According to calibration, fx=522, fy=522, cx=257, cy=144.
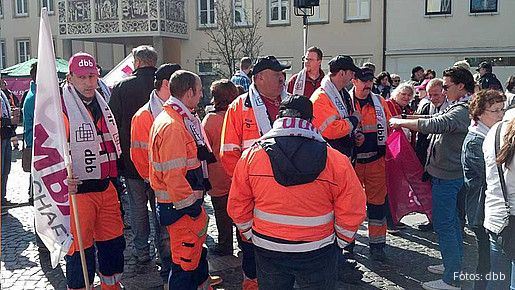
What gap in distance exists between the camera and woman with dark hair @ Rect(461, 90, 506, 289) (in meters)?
4.09

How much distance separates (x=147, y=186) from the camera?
224 inches

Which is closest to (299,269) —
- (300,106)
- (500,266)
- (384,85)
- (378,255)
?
(300,106)

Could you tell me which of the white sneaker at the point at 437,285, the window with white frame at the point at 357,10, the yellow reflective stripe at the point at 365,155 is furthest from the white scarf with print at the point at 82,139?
the window with white frame at the point at 357,10

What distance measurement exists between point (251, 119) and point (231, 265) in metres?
1.99

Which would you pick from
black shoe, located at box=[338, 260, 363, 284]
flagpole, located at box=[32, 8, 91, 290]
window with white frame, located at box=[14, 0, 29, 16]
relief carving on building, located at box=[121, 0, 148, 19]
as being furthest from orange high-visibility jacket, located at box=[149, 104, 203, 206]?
window with white frame, located at box=[14, 0, 29, 16]

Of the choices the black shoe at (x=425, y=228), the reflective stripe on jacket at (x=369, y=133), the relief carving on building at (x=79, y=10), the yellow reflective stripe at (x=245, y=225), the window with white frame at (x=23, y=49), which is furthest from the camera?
the window with white frame at (x=23, y=49)

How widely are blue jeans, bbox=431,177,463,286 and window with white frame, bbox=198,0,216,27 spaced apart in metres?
24.2

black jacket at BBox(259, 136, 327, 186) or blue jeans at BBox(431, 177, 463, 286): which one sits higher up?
black jacket at BBox(259, 136, 327, 186)

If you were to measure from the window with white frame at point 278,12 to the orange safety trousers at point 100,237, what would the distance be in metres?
22.9

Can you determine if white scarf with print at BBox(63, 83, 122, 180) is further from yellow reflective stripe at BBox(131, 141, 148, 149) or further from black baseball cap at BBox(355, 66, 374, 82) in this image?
black baseball cap at BBox(355, 66, 374, 82)

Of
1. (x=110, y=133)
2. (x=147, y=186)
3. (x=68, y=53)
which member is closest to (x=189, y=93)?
(x=110, y=133)

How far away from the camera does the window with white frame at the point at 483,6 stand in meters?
22.9

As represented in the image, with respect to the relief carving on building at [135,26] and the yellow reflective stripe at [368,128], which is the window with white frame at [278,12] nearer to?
the relief carving on building at [135,26]

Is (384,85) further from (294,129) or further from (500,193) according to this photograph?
(294,129)
